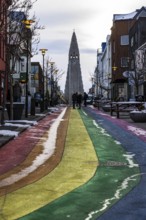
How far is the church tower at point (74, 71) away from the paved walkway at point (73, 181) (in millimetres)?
141417

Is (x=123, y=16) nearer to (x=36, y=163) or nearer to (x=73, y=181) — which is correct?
(x=36, y=163)

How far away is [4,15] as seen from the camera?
1571 centimetres

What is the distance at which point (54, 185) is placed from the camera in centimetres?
750

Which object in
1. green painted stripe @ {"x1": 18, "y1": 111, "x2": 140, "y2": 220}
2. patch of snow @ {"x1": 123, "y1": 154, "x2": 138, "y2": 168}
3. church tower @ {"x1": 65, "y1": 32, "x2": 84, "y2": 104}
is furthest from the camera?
church tower @ {"x1": 65, "y1": 32, "x2": 84, "y2": 104}

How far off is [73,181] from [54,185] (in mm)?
453

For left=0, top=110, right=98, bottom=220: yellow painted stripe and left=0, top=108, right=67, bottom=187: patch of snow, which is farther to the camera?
left=0, top=108, right=67, bottom=187: patch of snow

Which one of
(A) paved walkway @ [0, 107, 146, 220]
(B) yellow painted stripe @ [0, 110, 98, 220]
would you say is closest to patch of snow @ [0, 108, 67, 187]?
(A) paved walkway @ [0, 107, 146, 220]

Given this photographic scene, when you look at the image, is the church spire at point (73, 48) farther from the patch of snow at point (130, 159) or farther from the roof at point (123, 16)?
the patch of snow at point (130, 159)

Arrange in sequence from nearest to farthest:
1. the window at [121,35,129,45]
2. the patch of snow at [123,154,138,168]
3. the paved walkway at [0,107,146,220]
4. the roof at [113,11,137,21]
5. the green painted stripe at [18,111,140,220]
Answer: the green painted stripe at [18,111,140,220] → the paved walkway at [0,107,146,220] → the patch of snow at [123,154,138,168] → the window at [121,35,129,45] → the roof at [113,11,137,21]

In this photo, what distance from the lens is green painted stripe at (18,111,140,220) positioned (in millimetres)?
5734

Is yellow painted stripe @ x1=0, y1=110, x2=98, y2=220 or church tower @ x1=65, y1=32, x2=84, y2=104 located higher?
church tower @ x1=65, y1=32, x2=84, y2=104

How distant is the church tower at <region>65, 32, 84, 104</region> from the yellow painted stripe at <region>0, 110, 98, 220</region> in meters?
143

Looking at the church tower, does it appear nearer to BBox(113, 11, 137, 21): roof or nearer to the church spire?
the church spire

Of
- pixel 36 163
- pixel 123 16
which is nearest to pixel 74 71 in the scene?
pixel 123 16
